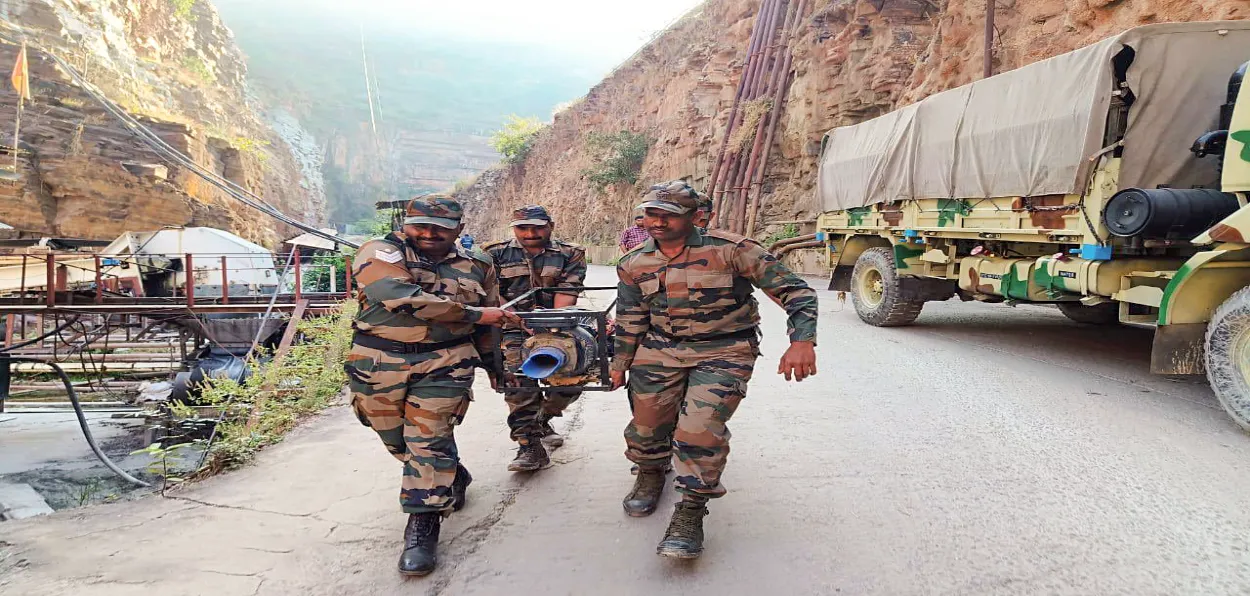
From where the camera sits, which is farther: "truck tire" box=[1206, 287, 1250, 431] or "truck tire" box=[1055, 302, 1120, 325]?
"truck tire" box=[1055, 302, 1120, 325]

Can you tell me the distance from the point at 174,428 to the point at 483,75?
10939 cm

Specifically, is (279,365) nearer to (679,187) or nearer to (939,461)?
(679,187)

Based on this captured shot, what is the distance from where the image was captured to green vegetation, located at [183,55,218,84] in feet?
110

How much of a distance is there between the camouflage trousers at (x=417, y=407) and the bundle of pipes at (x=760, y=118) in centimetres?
1648

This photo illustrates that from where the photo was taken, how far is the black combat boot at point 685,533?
2.34 metres

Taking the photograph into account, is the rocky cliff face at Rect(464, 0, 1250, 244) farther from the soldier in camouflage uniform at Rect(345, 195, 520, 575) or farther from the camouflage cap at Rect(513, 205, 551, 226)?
the soldier in camouflage uniform at Rect(345, 195, 520, 575)

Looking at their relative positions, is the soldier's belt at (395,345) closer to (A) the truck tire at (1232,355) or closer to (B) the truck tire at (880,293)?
(A) the truck tire at (1232,355)

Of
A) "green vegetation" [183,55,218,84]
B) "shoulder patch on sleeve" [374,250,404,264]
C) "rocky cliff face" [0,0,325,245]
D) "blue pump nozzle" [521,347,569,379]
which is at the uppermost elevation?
"green vegetation" [183,55,218,84]

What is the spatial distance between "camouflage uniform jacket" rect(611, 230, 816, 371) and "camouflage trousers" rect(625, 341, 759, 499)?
0.26 feet

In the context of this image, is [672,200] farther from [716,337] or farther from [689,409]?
[689,409]

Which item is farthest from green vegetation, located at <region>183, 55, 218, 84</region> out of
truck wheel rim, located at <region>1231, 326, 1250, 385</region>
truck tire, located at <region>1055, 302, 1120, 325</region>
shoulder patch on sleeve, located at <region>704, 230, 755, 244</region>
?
truck wheel rim, located at <region>1231, 326, 1250, 385</region>

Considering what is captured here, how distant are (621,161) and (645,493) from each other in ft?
80.5

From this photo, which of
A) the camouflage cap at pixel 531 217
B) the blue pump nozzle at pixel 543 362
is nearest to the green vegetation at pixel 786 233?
the camouflage cap at pixel 531 217

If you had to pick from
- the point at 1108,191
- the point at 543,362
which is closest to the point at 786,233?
the point at 1108,191
